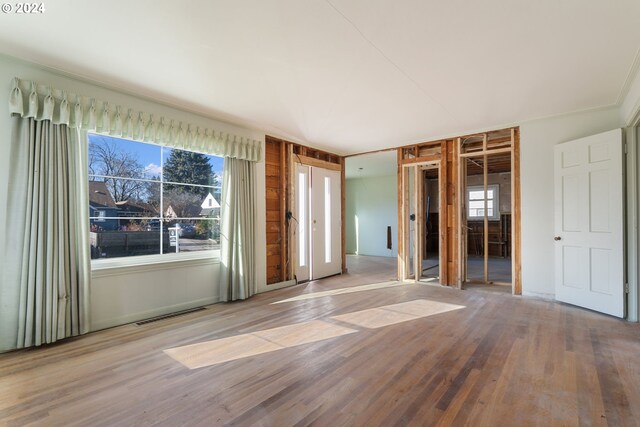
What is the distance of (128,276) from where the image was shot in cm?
339

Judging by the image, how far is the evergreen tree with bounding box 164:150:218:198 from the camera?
3885 millimetres

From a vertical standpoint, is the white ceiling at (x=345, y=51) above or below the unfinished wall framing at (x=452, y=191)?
above

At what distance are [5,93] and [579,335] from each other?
592cm

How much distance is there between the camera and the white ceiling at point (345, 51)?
2061mm

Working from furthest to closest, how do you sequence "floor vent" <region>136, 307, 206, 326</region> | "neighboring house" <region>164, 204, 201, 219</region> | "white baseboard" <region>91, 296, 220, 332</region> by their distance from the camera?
1. "neighboring house" <region>164, 204, 201, 219</region>
2. "floor vent" <region>136, 307, 206, 326</region>
3. "white baseboard" <region>91, 296, 220, 332</region>

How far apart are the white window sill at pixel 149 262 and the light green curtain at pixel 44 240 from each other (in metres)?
0.23

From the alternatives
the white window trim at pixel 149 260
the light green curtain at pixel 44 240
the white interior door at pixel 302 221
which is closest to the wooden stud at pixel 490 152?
the white interior door at pixel 302 221

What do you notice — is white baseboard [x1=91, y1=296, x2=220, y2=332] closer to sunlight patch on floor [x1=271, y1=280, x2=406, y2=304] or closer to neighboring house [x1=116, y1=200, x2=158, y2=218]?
sunlight patch on floor [x1=271, y1=280, x2=406, y2=304]

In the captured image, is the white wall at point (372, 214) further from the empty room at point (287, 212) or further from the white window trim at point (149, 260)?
the white window trim at point (149, 260)

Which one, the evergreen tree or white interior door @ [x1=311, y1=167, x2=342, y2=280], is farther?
white interior door @ [x1=311, y1=167, x2=342, y2=280]

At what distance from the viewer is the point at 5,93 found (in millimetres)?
2648

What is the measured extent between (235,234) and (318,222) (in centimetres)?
199

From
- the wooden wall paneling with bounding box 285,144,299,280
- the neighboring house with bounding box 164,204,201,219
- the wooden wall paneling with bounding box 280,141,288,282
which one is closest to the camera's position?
the neighboring house with bounding box 164,204,201,219

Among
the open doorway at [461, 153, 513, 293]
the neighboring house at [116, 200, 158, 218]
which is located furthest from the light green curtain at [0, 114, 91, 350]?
the open doorway at [461, 153, 513, 293]
